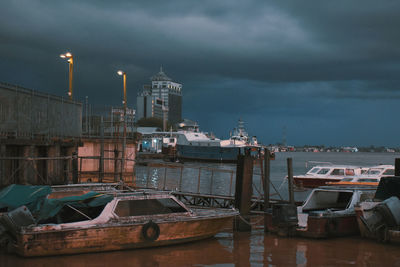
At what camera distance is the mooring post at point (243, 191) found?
16.8m

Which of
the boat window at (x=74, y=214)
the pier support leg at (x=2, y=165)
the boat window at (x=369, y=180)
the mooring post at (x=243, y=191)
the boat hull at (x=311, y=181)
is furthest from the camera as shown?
the boat hull at (x=311, y=181)

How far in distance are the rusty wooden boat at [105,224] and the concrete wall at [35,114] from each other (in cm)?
875

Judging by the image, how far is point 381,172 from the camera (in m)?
35.5

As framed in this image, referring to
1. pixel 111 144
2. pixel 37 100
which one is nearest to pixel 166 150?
pixel 111 144

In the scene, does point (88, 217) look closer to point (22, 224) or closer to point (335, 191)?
point (22, 224)

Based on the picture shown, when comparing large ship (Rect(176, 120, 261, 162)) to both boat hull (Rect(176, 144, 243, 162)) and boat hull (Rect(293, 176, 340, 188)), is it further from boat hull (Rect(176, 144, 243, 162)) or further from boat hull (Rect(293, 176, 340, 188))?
boat hull (Rect(293, 176, 340, 188))

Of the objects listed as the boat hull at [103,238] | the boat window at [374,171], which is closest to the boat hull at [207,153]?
the boat window at [374,171]

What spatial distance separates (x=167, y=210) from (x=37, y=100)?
12897 mm

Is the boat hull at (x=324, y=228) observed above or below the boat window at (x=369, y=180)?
below

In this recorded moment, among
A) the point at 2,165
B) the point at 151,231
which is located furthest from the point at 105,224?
the point at 2,165

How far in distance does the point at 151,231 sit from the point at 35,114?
42.9 feet

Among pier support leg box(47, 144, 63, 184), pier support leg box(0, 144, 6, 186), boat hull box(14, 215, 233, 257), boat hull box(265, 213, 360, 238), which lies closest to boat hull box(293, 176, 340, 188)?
boat hull box(265, 213, 360, 238)

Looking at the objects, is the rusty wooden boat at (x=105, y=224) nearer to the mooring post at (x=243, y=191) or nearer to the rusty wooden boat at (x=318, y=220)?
the mooring post at (x=243, y=191)

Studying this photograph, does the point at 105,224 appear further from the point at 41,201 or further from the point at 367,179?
the point at 367,179
